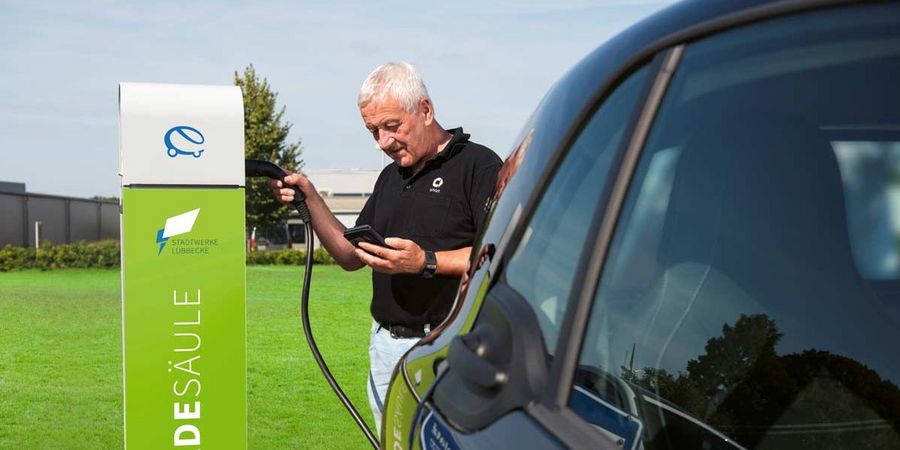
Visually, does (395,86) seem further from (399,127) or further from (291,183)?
(291,183)

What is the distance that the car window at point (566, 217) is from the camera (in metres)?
1.42

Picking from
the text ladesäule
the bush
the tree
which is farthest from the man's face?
the tree

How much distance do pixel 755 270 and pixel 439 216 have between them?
97.3 inches

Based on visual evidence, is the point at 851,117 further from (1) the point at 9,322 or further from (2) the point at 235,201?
(1) the point at 9,322

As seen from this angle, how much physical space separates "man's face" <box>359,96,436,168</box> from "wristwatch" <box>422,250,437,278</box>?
0.47m

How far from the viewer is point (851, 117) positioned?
1508 mm

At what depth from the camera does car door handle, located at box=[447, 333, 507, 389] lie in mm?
1352

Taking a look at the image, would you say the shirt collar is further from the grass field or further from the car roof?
the grass field

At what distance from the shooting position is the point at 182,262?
4.05 m

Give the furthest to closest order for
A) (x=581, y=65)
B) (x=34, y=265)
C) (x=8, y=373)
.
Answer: (x=34, y=265)
(x=8, y=373)
(x=581, y=65)

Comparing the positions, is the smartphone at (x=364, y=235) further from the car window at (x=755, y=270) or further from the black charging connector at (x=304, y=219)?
the car window at (x=755, y=270)

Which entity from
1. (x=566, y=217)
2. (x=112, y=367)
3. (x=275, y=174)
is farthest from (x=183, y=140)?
(x=112, y=367)

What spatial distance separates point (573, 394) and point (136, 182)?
2.95 meters

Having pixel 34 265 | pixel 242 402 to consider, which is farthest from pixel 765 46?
pixel 34 265
